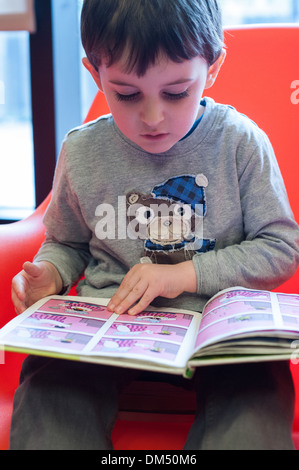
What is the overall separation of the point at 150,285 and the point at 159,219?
12 cm

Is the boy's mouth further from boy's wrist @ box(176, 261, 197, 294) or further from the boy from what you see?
boy's wrist @ box(176, 261, 197, 294)

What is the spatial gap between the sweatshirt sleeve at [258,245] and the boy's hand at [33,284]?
0.21 metres

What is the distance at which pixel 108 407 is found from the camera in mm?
624

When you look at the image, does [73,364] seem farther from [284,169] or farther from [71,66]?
[71,66]

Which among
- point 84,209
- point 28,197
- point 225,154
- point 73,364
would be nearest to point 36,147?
point 28,197

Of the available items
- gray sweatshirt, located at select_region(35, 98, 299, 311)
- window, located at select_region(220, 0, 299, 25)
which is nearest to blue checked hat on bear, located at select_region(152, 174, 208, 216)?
gray sweatshirt, located at select_region(35, 98, 299, 311)

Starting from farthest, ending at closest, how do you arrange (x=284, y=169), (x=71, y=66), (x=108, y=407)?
(x=71, y=66), (x=284, y=169), (x=108, y=407)

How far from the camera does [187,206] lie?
764mm

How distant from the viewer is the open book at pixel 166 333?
52cm

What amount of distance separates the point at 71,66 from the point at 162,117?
813mm

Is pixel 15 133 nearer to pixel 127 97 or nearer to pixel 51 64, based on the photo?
pixel 51 64

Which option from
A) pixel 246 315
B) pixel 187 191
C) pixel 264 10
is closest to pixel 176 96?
pixel 187 191

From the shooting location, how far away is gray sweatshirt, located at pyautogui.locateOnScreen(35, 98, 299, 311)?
0.72 m

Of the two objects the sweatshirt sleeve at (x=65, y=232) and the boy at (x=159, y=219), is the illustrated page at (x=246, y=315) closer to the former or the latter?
the boy at (x=159, y=219)
